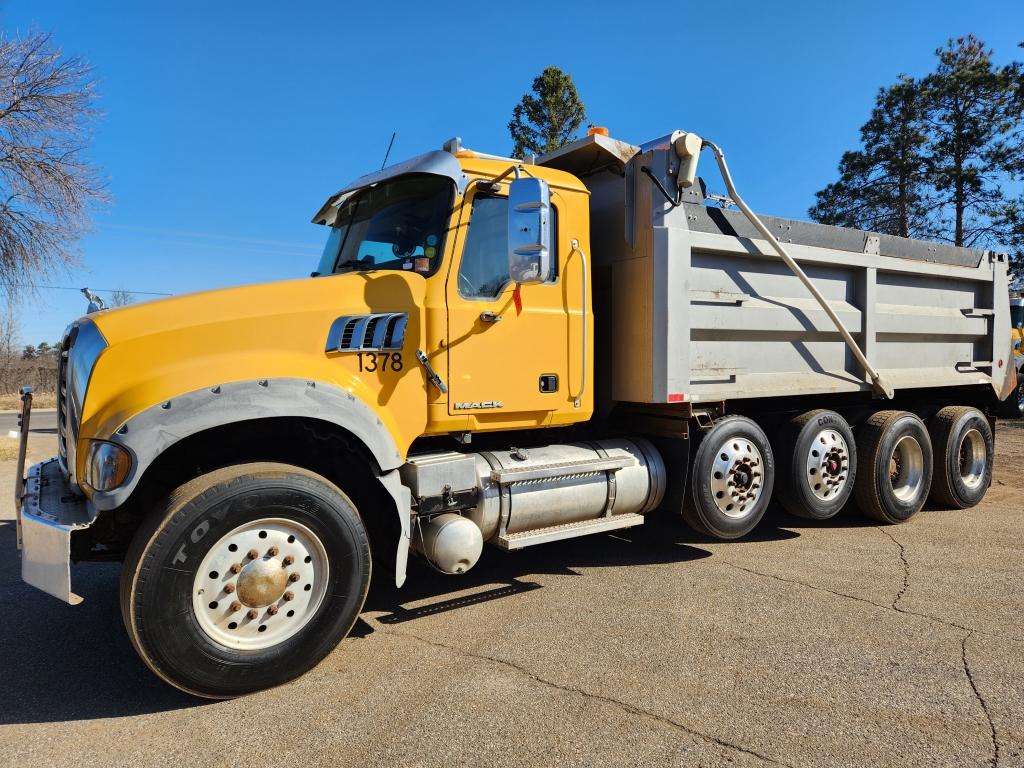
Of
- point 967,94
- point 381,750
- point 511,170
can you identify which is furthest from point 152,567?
point 967,94

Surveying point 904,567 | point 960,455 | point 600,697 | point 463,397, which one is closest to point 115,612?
point 463,397

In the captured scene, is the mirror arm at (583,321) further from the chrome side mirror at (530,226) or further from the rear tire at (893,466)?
the rear tire at (893,466)

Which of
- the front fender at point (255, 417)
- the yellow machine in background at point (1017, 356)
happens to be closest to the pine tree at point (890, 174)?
the yellow machine in background at point (1017, 356)

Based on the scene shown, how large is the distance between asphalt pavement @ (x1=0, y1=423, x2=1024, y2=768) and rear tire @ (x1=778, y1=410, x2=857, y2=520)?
2.17 feet

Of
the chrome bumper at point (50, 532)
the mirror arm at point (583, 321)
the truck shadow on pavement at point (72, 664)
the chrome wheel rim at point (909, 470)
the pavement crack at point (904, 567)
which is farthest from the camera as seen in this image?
the chrome wheel rim at point (909, 470)

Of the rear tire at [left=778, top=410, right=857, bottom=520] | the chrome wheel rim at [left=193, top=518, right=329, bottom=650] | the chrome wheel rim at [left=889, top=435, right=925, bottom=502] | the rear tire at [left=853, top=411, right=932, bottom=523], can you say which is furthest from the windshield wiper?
the chrome wheel rim at [left=889, top=435, right=925, bottom=502]

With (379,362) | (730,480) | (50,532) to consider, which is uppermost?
(379,362)

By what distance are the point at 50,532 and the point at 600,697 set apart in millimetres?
2530

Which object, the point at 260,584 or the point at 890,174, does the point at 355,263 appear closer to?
the point at 260,584

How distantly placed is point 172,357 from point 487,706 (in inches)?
85.7

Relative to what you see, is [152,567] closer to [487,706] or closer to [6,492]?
[487,706]

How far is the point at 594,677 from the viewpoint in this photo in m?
3.28

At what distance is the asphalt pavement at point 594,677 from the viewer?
2711mm

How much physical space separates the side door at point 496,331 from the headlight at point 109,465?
172cm
